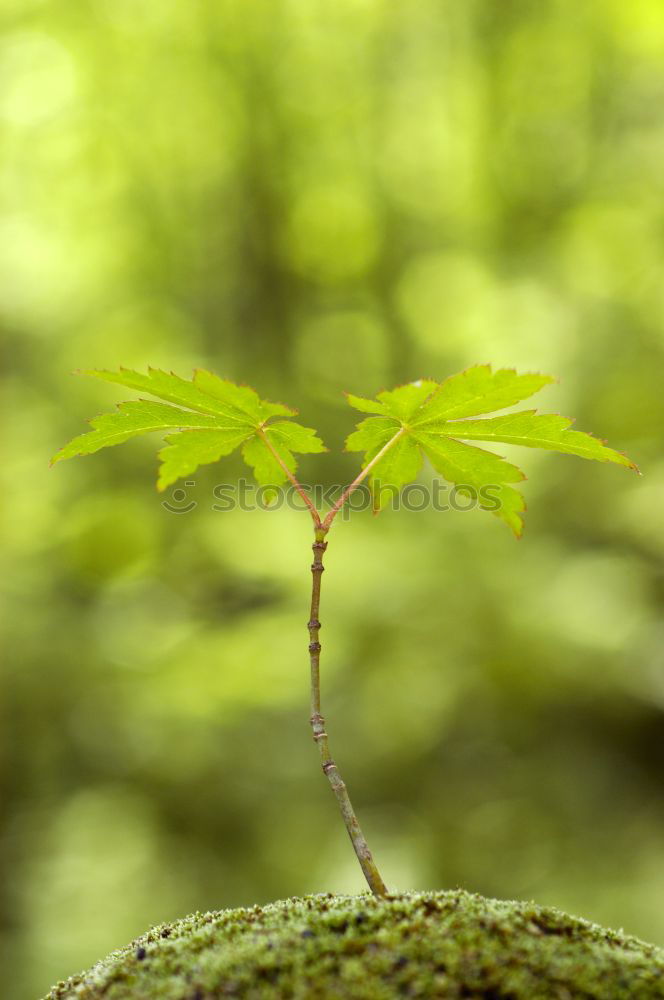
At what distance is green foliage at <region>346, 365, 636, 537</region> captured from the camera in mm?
926

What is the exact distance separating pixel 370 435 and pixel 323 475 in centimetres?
383

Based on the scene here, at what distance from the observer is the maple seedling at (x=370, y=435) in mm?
937

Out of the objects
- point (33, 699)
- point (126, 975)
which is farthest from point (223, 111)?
point (126, 975)

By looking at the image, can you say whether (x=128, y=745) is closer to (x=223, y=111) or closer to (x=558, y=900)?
(x=558, y=900)

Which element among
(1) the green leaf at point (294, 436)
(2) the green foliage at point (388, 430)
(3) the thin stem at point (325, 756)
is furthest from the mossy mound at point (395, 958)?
(1) the green leaf at point (294, 436)

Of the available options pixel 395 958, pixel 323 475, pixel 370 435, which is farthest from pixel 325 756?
pixel 323 475

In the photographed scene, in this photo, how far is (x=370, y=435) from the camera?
104cm

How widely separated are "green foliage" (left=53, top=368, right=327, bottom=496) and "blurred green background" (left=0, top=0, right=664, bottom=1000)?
284cm

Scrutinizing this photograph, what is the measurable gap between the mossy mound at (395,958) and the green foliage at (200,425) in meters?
0.57

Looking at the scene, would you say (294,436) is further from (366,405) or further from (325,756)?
(325,756)

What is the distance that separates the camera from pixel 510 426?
97cm

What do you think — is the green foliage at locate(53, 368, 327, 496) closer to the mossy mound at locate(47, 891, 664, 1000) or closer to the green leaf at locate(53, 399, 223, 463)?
the green leaf at locate(53, 399, 223, 463)

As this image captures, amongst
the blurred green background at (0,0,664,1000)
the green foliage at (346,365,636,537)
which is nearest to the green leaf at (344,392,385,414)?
the green foliage at (346,365,636,537)

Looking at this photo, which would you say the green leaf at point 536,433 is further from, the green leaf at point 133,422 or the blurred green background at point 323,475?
the blurred green background at point 323,475
